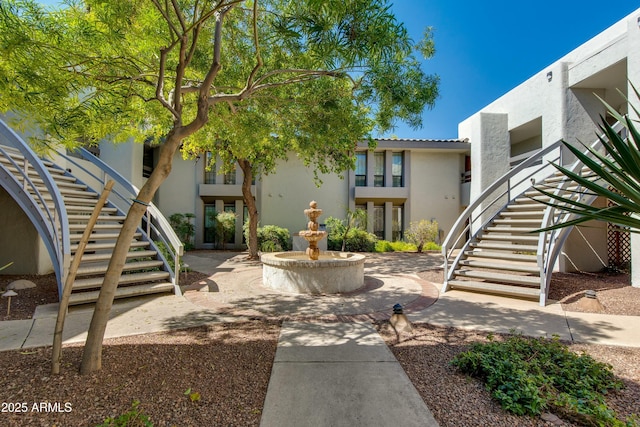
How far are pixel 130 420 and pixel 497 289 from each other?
20.8 feet

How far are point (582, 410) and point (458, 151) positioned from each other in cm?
1535

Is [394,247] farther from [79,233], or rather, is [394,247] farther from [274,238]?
[79,233]

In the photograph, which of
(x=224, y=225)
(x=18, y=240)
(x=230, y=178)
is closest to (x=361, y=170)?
(x=230, y=178)

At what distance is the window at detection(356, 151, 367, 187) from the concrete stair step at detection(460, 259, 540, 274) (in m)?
10.0

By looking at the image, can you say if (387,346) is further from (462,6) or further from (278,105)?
(462,6)

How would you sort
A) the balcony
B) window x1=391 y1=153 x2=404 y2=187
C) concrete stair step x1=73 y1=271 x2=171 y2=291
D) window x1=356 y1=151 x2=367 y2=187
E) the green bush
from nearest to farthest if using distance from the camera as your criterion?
concrete stair step x1=73 y1=271 x2=171 y2=291
the green bush
the balcony
window x1=391 y1=153 x2=404 y2=187
window x1=356 y1=151 x2=367 y2=187

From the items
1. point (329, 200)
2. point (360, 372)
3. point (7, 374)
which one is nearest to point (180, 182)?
point (329, 200)

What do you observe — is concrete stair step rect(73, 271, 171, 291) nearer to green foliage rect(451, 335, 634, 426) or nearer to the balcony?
green foliage rect(451, 335, 634, 426)

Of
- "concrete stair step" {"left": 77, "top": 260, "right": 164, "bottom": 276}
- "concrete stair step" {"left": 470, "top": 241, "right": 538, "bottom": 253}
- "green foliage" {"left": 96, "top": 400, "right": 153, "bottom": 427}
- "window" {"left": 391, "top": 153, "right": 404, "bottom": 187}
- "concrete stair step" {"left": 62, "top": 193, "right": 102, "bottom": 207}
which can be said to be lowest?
"green foliage" {"left": 96, "top": 400, "right": 153, "bottom": 427}

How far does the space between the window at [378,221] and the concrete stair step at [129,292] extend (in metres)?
12.3

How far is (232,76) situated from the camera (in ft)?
20.2

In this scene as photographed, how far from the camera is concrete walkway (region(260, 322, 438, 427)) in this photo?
233 centimetres

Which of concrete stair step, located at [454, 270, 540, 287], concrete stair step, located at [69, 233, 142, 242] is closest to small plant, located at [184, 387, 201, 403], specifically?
concrete stair step, located at [69, 233, 142, 242]

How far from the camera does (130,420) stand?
2.17 metres
